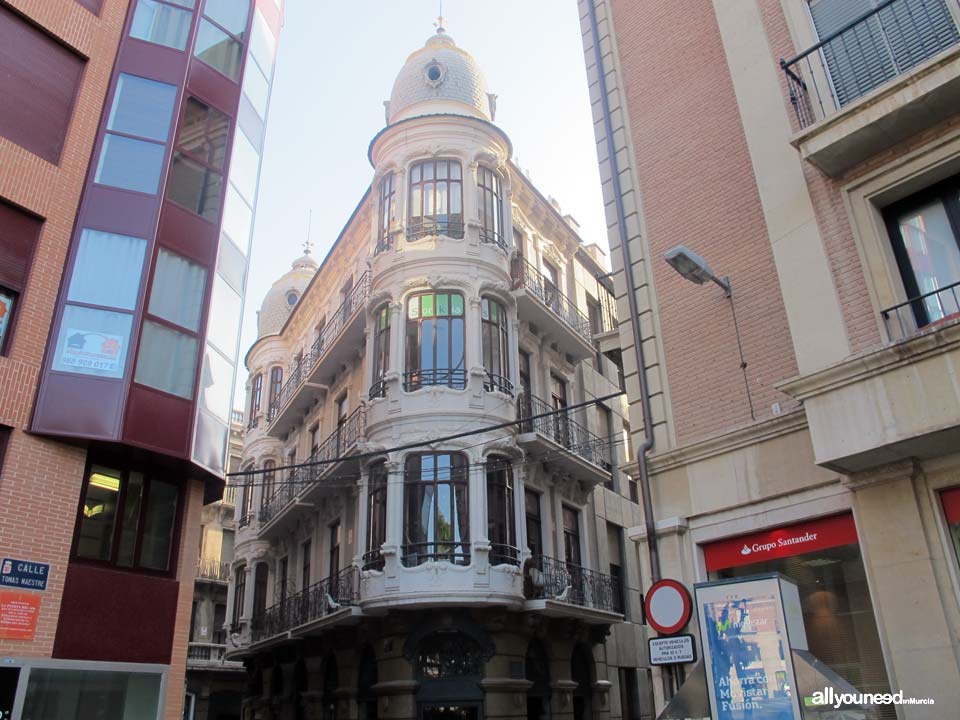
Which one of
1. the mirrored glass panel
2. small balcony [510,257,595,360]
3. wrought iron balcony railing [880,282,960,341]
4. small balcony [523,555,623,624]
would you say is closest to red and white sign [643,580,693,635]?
wrought iron balcony railing [880,282,960,341]

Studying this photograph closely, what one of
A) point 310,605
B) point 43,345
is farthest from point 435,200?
point 310,605

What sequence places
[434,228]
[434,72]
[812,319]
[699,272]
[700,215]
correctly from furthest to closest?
1. [434,72]
2. [434,228]
3. [700,215]
4. [699,272]
5. [812,319]

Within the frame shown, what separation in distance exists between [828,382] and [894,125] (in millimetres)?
3096

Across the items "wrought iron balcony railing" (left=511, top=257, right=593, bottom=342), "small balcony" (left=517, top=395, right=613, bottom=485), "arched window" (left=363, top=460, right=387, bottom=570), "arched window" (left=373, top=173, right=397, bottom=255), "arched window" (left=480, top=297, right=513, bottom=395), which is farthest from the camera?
"wrought iron balcony railing" (left=511, top=257, right=593, bottom=342)

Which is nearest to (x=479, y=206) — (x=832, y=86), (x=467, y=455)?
(x=467, y=455)

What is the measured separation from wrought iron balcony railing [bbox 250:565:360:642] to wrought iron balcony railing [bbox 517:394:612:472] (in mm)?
6057

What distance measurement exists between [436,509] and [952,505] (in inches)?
493

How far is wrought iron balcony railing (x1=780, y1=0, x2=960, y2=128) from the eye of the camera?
925cm

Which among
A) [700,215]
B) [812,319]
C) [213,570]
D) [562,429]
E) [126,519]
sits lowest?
[126,519]

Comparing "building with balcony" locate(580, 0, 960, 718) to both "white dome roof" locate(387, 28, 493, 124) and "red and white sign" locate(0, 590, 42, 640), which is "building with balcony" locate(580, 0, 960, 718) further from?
"white dome roof" locate(387, 28, 493, 124)

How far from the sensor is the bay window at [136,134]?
553 inches

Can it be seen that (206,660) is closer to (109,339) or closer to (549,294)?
(549,294)

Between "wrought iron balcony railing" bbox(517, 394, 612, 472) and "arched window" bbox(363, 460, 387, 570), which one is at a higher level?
"wrought iron balcony railing" bbox(517, 394, 612, 472)

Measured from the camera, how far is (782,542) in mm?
9562
